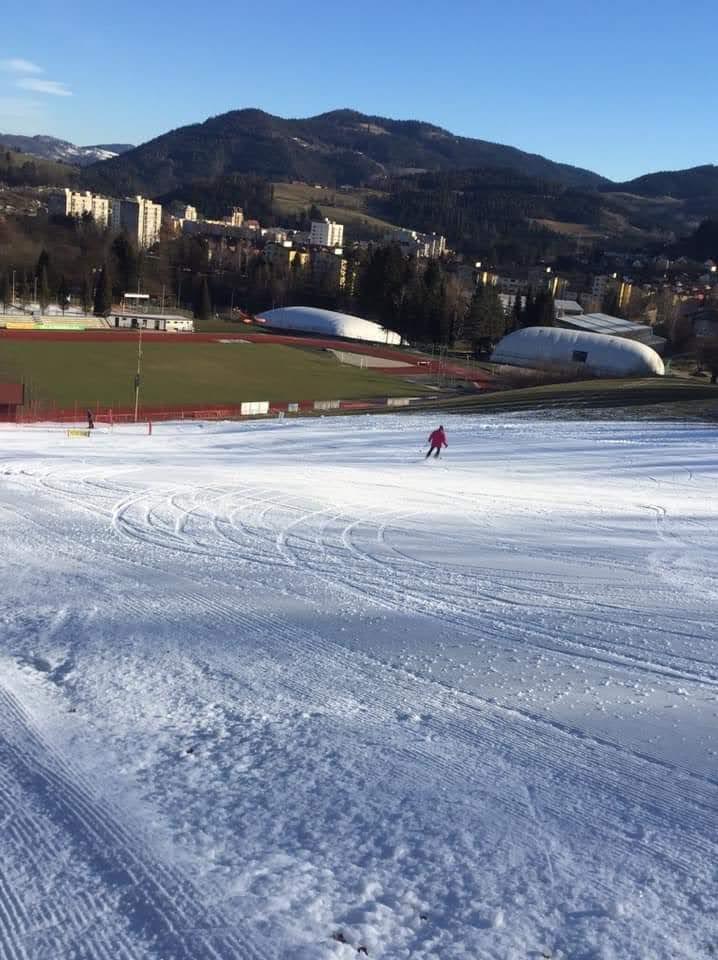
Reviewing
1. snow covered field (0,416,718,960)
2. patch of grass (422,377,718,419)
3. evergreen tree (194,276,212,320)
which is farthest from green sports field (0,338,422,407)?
snow covered field (0,416,718,960)

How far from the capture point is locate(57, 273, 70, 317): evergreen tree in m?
94.3

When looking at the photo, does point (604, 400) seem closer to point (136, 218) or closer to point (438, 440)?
point (438, 440)

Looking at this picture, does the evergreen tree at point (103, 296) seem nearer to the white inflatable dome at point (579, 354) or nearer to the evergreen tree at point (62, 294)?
the evergreen tree at point (62, 294)

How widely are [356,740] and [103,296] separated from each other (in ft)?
307

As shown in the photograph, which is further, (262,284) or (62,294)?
(262,284)

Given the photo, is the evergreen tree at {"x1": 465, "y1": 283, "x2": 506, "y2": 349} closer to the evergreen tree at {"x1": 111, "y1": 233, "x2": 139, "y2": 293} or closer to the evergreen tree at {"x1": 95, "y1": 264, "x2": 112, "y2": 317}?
the evergreen tree at {"x1": 95, "y1": 264, "x2": 112, "y2": 317}

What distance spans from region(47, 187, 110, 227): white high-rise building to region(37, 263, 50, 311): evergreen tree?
87.2 meters

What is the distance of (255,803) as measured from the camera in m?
4.73

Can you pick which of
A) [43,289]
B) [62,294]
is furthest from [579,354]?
[62,294]

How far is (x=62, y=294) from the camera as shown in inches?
3807

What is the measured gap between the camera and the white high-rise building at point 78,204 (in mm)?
179500

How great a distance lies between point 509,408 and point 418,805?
111ft

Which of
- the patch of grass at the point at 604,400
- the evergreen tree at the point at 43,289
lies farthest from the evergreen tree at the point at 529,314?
the evergreen tree at the point at 43,289

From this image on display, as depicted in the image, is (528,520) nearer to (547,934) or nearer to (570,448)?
(547,934)
